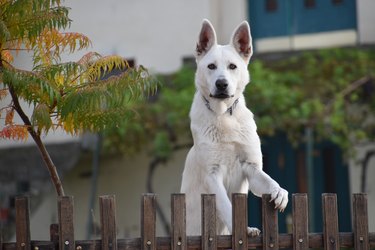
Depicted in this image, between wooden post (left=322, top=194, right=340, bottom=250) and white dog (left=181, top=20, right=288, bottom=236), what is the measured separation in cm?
62

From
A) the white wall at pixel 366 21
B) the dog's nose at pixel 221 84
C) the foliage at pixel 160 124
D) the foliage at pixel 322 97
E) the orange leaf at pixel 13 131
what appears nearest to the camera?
the orange leaf at pixel 13 131

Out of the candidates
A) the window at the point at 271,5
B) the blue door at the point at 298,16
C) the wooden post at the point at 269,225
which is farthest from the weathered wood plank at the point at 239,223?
the window at the point at 271,5

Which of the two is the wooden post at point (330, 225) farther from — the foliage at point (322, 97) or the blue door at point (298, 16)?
the blue door at point (298, 16)

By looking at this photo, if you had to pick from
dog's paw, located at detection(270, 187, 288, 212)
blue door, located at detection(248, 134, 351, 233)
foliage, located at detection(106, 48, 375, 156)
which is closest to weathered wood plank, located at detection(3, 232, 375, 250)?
dog's paw, located at detection(270, 187, 288, 212)

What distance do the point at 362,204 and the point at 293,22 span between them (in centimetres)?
928

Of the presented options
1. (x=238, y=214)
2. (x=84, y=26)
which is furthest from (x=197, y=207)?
(x=84, y=26)

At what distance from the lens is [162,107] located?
13266mm

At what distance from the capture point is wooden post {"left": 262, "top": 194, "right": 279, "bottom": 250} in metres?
5.49

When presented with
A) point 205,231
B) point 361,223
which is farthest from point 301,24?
point 205,231

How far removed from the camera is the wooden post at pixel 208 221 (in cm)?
539

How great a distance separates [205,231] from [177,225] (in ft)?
0.55

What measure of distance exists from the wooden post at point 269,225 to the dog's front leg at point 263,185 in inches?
1.5

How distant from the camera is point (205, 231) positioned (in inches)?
213

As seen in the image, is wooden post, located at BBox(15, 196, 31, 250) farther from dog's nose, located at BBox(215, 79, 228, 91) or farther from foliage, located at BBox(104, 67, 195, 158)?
foliage, located at BBox(104, 67, 195, 158)
